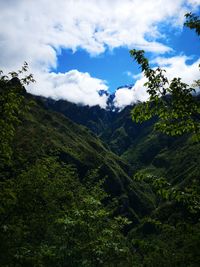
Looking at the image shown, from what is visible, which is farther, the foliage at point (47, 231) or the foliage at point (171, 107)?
the foliage at point (47, 231)

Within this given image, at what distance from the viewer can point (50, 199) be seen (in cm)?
2917

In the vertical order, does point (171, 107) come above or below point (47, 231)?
above

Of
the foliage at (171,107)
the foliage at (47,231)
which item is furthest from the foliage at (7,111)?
the foliage at (171,107)

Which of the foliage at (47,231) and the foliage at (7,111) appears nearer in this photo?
the foliage at (7,111)

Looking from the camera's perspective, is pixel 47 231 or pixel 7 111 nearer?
pixel 7 111

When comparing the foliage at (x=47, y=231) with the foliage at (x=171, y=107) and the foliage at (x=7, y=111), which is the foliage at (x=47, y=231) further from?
the foliage at (x=171, y=107)

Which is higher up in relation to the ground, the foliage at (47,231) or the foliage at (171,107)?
the foliage at (171,107)

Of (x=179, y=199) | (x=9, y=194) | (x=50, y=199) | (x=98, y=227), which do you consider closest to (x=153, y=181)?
(x=179, y=199)

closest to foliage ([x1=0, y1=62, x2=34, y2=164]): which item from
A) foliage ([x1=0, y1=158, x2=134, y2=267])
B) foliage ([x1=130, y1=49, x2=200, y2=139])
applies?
foliage ([x1=0, y1=158, x2=134, y2=267])

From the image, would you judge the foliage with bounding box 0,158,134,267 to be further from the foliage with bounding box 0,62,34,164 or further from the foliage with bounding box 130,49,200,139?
the foliage with bounding box 130,49,200,139

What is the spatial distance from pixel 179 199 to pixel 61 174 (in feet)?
80.9

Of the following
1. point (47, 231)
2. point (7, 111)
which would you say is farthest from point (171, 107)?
point (47, 231)

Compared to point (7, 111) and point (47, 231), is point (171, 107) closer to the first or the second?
point (7, 111)

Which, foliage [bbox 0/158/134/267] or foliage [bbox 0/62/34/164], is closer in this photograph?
foliage [bbox 0/62/34/164]
